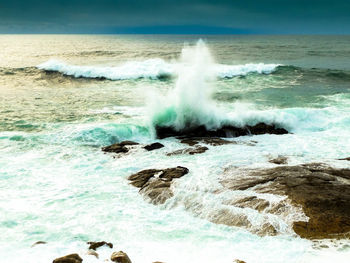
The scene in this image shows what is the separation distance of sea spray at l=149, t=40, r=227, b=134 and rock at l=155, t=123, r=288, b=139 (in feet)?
0.58

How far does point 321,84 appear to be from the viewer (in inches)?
981

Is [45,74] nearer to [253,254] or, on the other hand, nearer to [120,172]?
[120,172]

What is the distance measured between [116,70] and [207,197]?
2515 centimetres

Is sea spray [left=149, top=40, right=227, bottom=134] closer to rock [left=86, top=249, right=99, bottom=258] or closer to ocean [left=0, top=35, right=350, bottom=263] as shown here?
ocean [left=0, top=35, right=350, bottom=263]

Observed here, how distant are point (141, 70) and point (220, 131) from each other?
1986 centimetres

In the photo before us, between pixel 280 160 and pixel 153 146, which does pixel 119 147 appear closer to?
pixel 153 146

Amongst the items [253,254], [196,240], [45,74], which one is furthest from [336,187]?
[45,74]

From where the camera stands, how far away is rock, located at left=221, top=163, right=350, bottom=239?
596 cm

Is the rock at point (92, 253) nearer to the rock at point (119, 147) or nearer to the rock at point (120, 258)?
the rock at point (120, 258)

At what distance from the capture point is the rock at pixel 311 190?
596 centimetres

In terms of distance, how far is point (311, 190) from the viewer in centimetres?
691

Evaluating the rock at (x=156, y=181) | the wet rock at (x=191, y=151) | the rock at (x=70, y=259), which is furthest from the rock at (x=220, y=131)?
the rock at (x=70, y=259)

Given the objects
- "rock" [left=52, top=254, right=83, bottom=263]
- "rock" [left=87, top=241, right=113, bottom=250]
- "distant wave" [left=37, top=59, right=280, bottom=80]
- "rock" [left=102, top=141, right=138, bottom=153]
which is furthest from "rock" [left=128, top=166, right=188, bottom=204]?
"distant wave" [left=37, top=59, right=280, bottom=80]

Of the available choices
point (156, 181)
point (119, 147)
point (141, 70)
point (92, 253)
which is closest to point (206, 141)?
point (119, 147)
